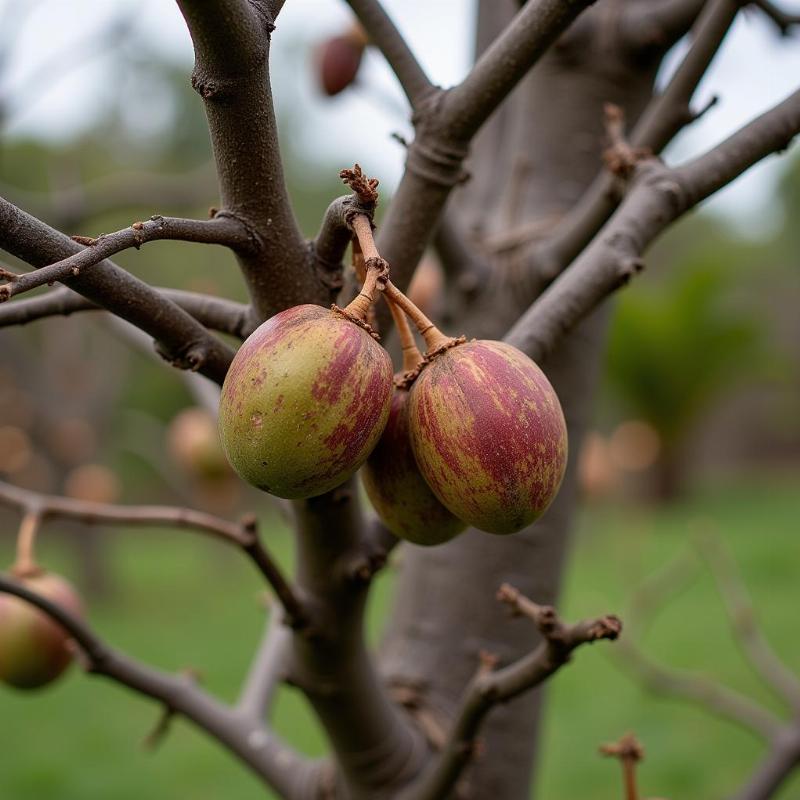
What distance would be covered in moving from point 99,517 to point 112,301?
66cm

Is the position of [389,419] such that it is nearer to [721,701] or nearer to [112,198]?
[721,701]

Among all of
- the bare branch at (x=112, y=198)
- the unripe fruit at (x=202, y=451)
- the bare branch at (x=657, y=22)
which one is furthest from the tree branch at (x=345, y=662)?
the unripe fruit at (x=202, y=451)

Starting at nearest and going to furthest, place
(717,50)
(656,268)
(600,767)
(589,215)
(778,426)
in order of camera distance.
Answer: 1. (717,50)
2. (589,215)
3. (600,767)
4. (778,426)
5. (656,268)

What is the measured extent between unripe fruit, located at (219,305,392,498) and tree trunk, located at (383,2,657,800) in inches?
27.3

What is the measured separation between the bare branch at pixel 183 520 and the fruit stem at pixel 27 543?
0.01 m

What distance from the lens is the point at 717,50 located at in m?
1.20

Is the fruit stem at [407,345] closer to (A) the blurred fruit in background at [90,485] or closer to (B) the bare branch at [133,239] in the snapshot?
(B) the bare branch at [133,239]

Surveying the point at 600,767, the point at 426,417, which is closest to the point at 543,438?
the point at 426,417

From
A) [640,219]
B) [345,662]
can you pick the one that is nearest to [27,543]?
[345,662]

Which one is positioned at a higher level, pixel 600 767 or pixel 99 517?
pixel 99 517

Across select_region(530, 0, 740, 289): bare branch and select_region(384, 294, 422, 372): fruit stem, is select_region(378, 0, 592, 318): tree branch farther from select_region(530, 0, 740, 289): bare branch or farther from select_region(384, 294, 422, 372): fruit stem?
select_region(530, 0, 740, 289): bare branch

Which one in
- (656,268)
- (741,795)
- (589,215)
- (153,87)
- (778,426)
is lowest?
(741,795)

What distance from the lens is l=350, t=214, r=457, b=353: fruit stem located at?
78 cm

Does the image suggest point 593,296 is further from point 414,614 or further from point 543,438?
point 414,614
